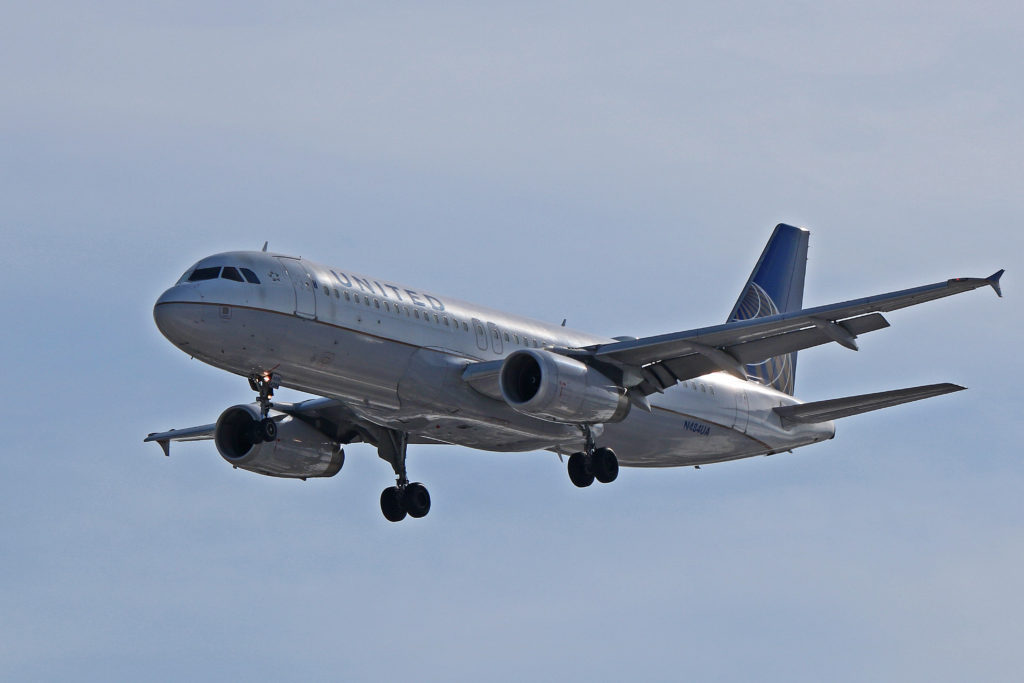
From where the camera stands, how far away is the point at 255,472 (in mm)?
49125

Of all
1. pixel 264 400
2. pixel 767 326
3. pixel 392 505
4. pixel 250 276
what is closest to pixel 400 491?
pixel 392 505

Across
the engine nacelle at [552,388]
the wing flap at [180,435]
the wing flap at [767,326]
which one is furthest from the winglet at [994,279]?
the wing flap at [180,435]

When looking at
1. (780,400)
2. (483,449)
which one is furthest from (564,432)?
(780,400)

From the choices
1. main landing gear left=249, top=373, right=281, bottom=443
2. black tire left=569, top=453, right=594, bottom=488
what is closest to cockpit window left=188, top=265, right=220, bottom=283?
main landing gear left=249, top=373, right=281, bottom=443

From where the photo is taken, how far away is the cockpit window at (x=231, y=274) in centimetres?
4056

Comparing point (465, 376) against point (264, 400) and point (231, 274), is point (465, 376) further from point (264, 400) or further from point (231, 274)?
point (231, 274)

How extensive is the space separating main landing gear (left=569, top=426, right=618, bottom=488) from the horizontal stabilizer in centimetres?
718

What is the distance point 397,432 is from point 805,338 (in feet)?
40.3

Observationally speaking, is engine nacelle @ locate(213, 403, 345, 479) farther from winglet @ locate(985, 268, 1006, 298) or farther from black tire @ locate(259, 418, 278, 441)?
winglet @ locate(985, 268, 1006, 298)

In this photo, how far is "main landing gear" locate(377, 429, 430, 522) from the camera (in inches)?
1939

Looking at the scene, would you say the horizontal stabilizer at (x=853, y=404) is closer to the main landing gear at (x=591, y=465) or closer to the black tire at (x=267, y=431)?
the main landing gear at (x=591, y=465)

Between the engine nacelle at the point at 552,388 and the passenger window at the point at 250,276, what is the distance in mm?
6629

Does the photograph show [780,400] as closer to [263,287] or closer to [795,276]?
[795,276]

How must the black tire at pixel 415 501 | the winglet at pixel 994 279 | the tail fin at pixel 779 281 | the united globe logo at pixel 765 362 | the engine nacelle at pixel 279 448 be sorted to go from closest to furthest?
the winglet at pixel 994 279, the engine nacelle at pixel 279 448, the black tire at pixel 415 501, the united globe logo at pixel 765 362, the tail fin at pixel 779 281
